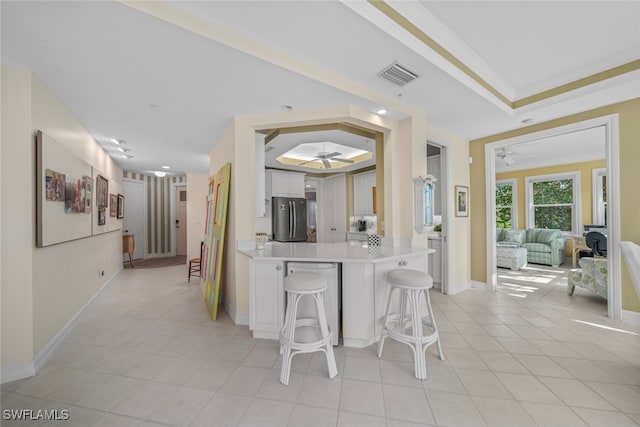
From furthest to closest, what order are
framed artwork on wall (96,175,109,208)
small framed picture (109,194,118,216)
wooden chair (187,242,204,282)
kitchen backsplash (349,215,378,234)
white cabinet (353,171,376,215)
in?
kitchen backsplash (349,215,378,234)
white cabinet (353,171,376,215)
wooden chair (187,242,204,282)
small framed picture (109,194,118,216)
framed artwork on wall (96,175,109,208)

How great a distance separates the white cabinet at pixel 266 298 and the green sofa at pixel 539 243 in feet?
19.0

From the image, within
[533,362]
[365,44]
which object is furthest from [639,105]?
[365,44]

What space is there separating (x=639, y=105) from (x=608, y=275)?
6.54 ft

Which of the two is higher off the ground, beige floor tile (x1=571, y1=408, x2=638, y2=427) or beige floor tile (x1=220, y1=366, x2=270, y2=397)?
beige floor tile (x1=571, y1=408, x2=638, y2=427)

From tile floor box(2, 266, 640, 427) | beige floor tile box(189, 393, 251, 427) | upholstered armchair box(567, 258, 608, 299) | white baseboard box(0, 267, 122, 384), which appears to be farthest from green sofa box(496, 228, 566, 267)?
white baseboard box(0, 267, 122, 384)

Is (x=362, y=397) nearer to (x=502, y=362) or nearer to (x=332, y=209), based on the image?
(x=502, y=362)

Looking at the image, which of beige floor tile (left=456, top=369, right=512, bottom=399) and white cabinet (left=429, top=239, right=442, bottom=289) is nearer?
beige floor tile (left=456, top=369, right=512, bottom=399)

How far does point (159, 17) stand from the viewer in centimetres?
153

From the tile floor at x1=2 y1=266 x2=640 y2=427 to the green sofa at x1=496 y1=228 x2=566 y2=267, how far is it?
3.57 meters

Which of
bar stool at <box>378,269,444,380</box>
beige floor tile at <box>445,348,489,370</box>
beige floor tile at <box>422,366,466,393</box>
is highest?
bar stool at <box>378,269,444,380</box>

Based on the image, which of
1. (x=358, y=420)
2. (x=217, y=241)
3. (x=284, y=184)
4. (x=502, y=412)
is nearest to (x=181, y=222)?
(x=284, y=184)

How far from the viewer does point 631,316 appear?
9.41ft

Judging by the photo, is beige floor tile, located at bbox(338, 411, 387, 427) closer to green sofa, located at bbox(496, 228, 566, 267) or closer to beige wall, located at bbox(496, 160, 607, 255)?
green sofa, located at bbox(496, 228, 566, 267)

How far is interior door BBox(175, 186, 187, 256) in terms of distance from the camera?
8008mm
